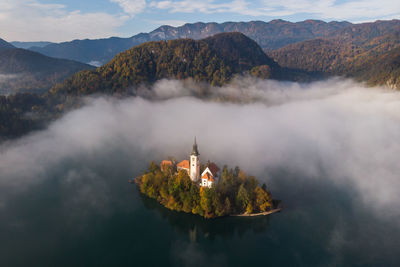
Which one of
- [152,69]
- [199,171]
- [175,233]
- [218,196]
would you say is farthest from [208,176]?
[152,69]

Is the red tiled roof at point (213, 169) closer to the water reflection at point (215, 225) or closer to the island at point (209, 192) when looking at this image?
the island at point (209, 192)

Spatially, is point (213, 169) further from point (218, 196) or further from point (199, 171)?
point (218, 196)

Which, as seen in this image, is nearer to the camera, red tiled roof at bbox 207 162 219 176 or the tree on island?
the tree on island

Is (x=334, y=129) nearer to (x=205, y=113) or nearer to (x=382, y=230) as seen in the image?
(x=205, y=113)

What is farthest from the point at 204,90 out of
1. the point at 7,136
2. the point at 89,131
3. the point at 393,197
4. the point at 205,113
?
the point at 393,197


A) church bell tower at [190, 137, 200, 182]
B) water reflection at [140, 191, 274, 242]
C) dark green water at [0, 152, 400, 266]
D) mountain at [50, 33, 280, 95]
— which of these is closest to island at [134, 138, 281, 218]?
church bell tower at [190, 137, 200, 182]

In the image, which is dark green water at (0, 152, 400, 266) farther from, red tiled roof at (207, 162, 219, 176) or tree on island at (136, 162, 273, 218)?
red tiled roof at (207, 162, 219, 176)
